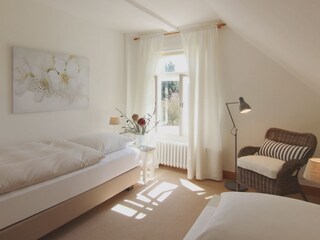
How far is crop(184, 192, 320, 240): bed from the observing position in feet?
3.34

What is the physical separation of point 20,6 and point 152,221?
286cm

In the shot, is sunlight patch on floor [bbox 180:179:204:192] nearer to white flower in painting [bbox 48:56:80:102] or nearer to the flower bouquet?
the flower bouquet

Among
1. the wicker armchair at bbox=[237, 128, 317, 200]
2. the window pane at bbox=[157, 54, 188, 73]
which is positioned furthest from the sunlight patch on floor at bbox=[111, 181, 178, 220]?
the window pane at bbox=[157, 54, 188, 73]

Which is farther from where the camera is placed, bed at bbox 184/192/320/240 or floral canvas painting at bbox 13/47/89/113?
floral canvas painting at bbox 13/47/89/113

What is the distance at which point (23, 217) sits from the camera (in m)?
1.83

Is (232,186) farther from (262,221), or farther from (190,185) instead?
(262,221)

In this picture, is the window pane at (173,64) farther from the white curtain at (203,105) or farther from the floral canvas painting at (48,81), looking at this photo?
the floral canvas painting at (48,81)

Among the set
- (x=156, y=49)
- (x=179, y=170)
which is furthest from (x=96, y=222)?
(x=156, y=49)

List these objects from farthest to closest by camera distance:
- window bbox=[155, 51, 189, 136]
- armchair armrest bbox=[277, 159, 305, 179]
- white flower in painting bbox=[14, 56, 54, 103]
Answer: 1. window bbox=[155, 51, 189, 136]
2. white flower in painting bbox=[14, 56, 54, 103]
3. armchair armrest bbox=[277, 159, 305, 179]

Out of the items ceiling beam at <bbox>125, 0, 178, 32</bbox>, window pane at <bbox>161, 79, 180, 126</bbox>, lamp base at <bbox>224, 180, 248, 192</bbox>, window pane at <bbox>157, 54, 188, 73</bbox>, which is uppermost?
ceiling beam at <bbox>125, 0, 178, 32</bbox>

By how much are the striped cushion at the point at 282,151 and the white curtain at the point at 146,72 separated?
1989 mm

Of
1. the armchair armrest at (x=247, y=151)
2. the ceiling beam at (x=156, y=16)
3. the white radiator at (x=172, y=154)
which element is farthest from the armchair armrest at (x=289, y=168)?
the ceiling beam at (x=156, y=16)

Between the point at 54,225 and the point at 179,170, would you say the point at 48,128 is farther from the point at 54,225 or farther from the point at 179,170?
the point at 179,170

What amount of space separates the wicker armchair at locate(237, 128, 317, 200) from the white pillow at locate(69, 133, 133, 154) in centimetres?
160
